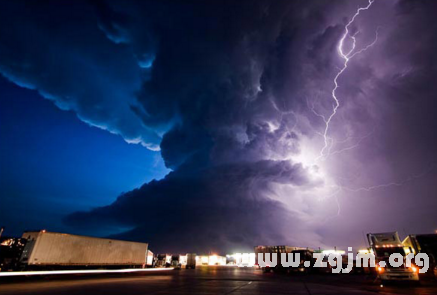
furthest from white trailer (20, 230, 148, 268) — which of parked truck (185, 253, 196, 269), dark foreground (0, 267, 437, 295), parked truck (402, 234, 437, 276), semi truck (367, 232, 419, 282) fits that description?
parked truck (402, 234, 437, 276)

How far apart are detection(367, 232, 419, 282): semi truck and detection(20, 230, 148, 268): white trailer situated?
26.1 m

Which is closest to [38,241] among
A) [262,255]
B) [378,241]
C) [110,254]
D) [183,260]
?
[110,254]

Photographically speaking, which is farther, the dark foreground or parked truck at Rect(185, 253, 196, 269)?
parked truck at Rect(185, 253, 196, 269)

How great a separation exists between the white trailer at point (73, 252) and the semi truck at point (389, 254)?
1029 inches

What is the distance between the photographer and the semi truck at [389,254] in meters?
14.4

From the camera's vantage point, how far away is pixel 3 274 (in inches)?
600

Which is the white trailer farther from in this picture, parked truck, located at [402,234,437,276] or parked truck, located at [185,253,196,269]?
parked truck, located at [402,234,437,276]

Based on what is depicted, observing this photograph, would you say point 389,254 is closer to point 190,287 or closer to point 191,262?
point 190,287

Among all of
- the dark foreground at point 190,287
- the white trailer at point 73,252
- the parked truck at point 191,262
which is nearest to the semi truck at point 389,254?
the dark foreground at point 190,287

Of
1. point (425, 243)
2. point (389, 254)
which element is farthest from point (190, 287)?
point (425, 243)

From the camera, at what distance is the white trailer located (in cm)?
2067

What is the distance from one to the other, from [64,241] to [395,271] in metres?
27.3

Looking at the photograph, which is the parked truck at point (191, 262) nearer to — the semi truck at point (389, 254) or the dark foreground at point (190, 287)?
the dark foreground at point (190, 287)

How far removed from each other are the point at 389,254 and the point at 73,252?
27.1 m
